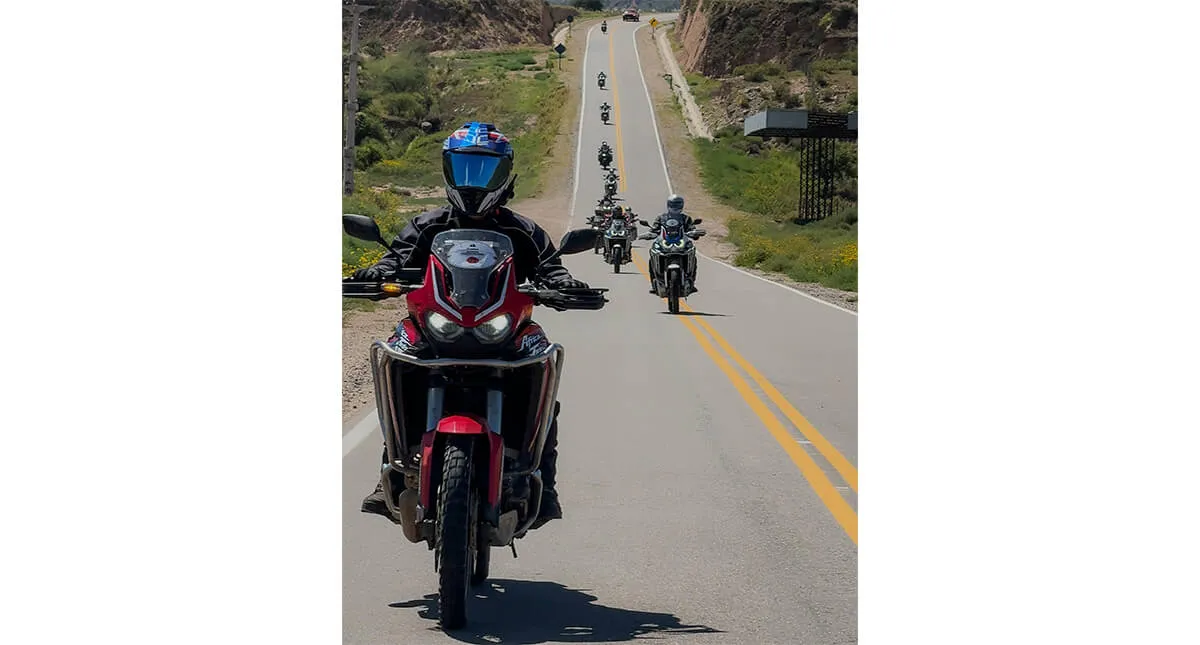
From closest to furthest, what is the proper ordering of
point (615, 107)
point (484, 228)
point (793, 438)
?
point (484, 228) < point (793, 438) < point (615, 107)

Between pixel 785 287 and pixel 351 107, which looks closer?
pixel 351 107

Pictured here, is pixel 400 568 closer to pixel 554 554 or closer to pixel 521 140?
pixel 554 554

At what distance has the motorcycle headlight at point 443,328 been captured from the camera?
5.75 meters

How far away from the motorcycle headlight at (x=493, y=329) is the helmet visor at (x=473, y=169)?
594 mm

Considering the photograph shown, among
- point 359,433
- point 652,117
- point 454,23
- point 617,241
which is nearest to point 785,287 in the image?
point 617,241

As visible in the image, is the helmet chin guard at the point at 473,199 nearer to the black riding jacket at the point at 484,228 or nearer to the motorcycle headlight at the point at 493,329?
the black riding jacket at the point at 484,228

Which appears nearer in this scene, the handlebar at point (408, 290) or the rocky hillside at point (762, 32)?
the handlebar at point (408, 290)

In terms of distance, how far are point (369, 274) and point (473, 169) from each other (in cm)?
62

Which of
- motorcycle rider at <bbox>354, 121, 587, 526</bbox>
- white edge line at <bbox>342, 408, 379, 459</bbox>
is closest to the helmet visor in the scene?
motorcycle rider at <bbox>354, 121, 587, 526</bbox>

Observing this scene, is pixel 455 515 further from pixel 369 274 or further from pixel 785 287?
pixel 785 287

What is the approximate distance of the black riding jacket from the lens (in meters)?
6.21

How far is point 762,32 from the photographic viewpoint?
3004 inches

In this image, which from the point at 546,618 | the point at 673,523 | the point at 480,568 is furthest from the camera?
the point at 673,523

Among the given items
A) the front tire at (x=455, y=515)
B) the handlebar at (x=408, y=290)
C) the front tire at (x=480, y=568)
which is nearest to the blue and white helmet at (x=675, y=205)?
the front tire at (x=480, y=568)
